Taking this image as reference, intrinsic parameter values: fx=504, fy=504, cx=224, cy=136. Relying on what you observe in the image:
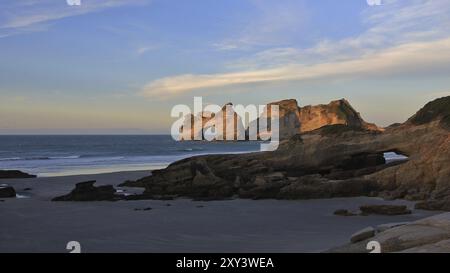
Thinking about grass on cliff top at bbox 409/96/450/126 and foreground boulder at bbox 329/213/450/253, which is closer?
foreground boulder at bbox 329/213/450/253

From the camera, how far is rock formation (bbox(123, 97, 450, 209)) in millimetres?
21141

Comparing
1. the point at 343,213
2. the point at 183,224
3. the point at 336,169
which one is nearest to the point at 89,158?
the point at 336,169

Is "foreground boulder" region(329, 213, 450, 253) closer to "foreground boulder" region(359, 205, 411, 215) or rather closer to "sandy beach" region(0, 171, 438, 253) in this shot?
"sandy beach" region(0, 171, 438, 253)

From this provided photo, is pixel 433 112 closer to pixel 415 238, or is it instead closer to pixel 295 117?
pixel 415 238

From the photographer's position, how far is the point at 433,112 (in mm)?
25188

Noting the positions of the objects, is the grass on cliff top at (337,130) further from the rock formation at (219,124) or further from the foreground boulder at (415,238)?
the rock formation at (219,124)

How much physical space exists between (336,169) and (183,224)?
1276cm

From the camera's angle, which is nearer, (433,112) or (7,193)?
(7,193)

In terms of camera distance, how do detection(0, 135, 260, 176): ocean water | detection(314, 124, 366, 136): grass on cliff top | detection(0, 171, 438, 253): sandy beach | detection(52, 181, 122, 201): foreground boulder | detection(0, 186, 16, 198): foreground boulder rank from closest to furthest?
detection(0, 171, 438, 253): sandy beach → detection(52, 181, 122, 201): foreground boulder → detection(0, 186, 16, 198): foreground boulder → detection(314, 124, 366, 136): grass on cliff top → detection(0, 135, 260, 176): ocean water

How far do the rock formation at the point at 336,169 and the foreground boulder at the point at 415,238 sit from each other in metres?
9.60

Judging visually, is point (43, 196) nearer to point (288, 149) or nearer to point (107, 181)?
point (107, 181)

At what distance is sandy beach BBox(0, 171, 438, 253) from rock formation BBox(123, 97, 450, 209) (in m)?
1.14

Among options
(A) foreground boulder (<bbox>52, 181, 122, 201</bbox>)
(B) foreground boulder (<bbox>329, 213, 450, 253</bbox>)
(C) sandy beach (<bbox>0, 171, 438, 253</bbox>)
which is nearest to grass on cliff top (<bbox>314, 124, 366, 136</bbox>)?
(C) sandy beach (<bbox>0, 171, 438, 253</bbox>)

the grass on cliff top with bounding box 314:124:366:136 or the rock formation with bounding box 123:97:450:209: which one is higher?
the grass on cliff top with bounding box 314:124:366:136
